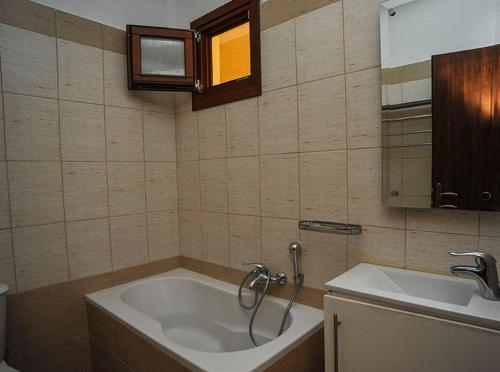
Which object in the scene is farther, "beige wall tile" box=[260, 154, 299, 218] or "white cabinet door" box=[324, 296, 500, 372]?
"beige wall tile" box=[260, 154, 299, 218]

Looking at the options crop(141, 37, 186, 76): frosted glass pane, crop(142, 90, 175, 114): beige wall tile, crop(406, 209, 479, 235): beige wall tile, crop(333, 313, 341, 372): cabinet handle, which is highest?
crop(141, 37, 186, 76): frosted glass pane

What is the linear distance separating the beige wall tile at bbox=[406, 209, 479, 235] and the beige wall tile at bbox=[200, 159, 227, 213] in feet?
3.88

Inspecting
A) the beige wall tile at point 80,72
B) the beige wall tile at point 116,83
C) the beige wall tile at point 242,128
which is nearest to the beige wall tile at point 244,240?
the beige wall tile at point 242,128

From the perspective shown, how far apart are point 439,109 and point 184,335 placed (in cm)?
196

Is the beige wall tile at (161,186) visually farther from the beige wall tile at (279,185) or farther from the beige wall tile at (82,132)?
the beige wall tile at (279,185)

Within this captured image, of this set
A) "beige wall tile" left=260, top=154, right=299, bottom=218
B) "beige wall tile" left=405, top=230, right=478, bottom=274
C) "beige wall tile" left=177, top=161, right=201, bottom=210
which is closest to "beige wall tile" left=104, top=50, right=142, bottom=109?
"beige wall tile" left=177, top=161, right=201, bottom=210

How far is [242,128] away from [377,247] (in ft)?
3.52

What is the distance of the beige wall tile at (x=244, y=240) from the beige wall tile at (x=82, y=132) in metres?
1.01

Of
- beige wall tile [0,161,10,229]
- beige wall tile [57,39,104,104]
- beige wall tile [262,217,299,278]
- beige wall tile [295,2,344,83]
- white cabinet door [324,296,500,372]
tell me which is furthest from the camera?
beige wall tile [57,39,104,104]

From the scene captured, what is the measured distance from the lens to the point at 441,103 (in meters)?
1.26

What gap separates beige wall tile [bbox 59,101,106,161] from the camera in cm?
192

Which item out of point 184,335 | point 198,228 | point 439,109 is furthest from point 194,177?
point 439,109

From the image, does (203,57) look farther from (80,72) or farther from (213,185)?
(213,185)

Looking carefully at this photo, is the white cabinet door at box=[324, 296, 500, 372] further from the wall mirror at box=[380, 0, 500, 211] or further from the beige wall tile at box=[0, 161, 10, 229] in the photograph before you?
the beige wall tile at box=[0, 161, 10, 229]
